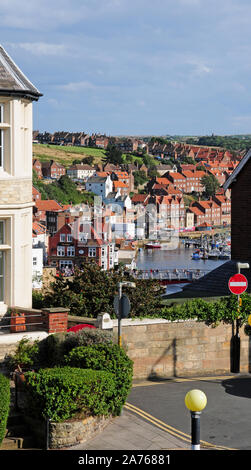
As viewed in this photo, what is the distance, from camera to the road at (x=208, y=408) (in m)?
13.2

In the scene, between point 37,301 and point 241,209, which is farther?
point 241,209

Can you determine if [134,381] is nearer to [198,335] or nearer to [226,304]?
[198,335]

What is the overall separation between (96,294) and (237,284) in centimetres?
378

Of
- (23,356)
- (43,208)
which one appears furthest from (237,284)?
(43,208)

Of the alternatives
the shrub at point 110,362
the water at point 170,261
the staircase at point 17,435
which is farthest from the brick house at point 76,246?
the staircase at point 17,435

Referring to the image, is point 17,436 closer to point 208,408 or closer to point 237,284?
point 208,408

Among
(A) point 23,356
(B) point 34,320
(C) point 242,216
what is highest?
(C) point 242,216

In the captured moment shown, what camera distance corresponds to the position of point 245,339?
1950 centimetres

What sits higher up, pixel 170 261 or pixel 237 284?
pixel 237 284

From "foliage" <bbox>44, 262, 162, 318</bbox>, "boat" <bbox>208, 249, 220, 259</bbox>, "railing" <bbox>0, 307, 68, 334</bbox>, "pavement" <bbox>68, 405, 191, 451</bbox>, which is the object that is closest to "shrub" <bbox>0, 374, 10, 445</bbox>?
"pavement" <bbox>68, 405, 191, 451</bbox>

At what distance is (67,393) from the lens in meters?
12.4

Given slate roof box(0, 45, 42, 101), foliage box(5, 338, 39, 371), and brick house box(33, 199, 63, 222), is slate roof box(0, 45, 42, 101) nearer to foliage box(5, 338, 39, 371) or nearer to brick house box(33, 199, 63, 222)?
foliage box(5, 338, 39, 371)

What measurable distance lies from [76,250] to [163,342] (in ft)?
356
